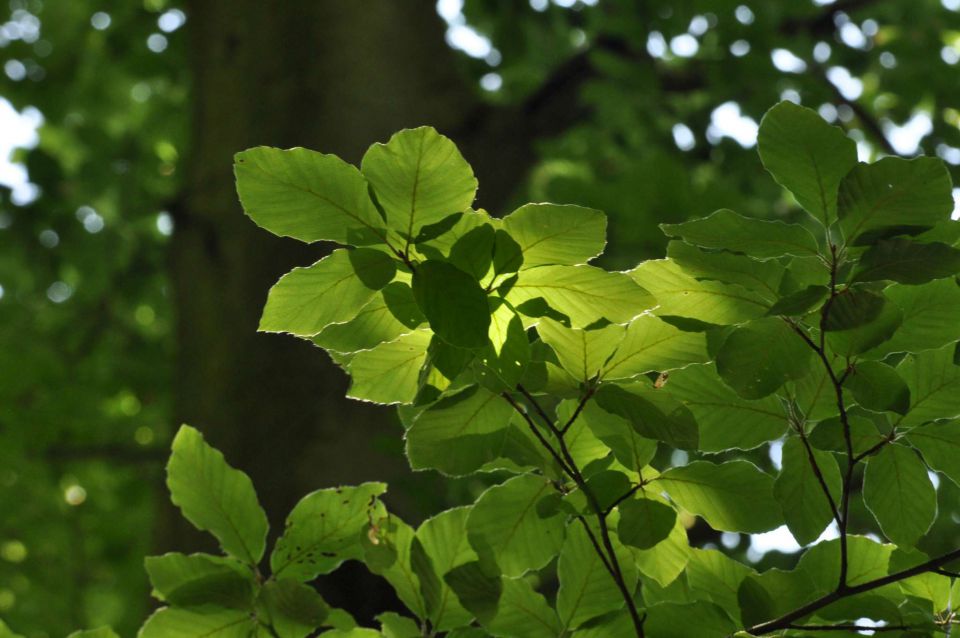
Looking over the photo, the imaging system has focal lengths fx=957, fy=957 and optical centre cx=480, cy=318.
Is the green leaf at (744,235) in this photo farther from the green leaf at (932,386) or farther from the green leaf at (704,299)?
the green leaf at (932,386)

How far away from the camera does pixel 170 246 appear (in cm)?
231

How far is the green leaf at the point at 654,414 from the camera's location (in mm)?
679

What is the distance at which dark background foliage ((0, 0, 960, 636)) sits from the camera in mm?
1941

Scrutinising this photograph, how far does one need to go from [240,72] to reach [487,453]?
196cm

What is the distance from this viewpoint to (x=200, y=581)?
0.79m

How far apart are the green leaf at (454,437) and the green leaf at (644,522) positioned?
0.39ft

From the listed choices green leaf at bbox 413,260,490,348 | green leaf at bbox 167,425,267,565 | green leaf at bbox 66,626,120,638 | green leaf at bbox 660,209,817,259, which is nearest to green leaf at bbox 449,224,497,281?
green leaf at bbox 413,260,490,348

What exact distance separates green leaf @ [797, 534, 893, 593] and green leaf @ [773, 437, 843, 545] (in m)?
0.07

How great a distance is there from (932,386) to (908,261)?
17 cm

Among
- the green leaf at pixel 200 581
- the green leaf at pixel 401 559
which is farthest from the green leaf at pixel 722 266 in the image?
the green leaf at pixel 200 581

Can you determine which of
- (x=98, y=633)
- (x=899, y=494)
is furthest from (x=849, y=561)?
(x=98, y=633)

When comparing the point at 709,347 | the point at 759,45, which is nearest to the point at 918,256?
the point at 709,347

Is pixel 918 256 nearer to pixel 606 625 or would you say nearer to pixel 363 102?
pixel 606 625

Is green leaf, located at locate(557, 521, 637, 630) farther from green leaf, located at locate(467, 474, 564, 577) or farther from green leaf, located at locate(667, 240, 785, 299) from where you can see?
green leaf, located at locate(667, 240, 785, 299)
